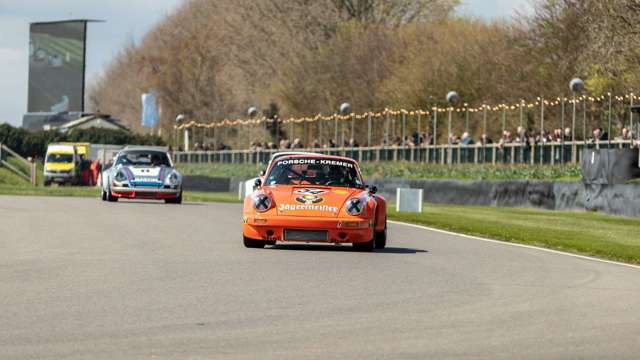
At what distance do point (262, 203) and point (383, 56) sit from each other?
64.9 meters

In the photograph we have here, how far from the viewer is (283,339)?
10.4m

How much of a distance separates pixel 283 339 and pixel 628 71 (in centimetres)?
3909

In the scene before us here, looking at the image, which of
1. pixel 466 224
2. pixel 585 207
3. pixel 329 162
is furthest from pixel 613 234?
pixel 585 207

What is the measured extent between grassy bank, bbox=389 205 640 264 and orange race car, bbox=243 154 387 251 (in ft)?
9.84

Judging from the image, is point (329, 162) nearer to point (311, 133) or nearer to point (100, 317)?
point (100, 317)

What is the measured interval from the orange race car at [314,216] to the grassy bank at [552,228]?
300cm

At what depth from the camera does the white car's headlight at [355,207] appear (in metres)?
20.3

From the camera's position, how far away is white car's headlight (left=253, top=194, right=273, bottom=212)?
2034 centimetres

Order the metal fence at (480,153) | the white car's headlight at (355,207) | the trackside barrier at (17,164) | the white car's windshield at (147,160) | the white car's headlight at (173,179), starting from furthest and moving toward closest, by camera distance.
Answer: the trackside barrier at (17,164), the metal fence at (480,153), the white car's windshield at (147,160), the white car's headlight at (173,179), the white car's headlight at (355,207)

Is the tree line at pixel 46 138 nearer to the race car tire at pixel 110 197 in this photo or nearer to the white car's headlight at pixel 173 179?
the race car tire at pixel 110 197

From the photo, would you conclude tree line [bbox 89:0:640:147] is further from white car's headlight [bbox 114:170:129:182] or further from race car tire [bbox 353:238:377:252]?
race car tire [bbox 353:238:377:252]

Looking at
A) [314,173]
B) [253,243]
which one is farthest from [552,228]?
[253,243]

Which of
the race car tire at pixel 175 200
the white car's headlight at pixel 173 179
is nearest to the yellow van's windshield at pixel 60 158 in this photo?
the race car tire at pixel 175 200

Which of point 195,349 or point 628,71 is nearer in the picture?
point 195,349
